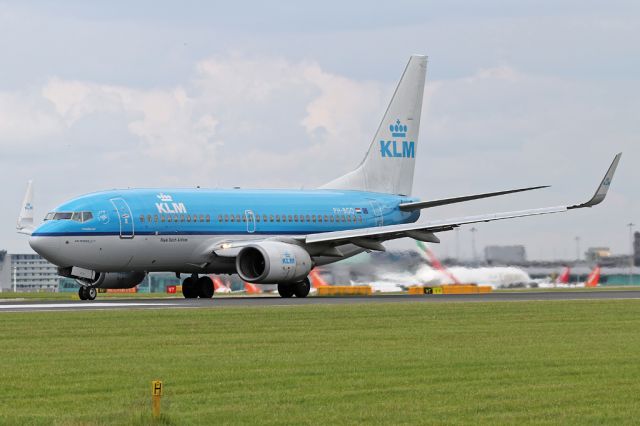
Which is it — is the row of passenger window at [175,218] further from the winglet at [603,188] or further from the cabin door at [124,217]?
the winglet at [603,188]

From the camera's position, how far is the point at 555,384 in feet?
69.7

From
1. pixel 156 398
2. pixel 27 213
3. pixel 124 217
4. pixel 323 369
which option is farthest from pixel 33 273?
pixel 156 398

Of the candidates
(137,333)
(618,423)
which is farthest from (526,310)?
(618,423)

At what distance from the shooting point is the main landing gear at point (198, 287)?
6022cm

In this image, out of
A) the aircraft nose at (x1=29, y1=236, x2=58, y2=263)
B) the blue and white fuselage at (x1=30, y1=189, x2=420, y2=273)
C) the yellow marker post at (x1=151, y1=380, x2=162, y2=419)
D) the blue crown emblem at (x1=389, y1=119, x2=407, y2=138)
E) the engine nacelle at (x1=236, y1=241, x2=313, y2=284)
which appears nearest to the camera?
the yellow marker post at (x1=151, y1=380, x2=162, y2=419)

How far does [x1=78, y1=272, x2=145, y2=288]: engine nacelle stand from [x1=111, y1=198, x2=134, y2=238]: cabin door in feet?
12.9

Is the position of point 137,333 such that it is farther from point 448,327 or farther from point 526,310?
point 526,310

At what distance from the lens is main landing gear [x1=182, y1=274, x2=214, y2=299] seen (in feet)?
198

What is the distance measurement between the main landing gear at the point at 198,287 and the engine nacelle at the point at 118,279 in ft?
6.83

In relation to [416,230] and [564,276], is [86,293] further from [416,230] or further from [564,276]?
[564,276]

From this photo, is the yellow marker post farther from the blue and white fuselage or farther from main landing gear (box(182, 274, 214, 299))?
main landing gear (box(182, 274, 214, 299))

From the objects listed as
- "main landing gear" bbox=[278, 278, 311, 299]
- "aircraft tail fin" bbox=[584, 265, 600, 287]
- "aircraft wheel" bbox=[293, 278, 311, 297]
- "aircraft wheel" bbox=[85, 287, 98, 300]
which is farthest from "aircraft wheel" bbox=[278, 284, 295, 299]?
"aircraft tail fin" bbox=[584, 265, 600, 287]

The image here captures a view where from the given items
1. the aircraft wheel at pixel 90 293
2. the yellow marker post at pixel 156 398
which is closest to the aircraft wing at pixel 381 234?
the aircraft wheel at pixel 90 293

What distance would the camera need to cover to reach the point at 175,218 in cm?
5634
